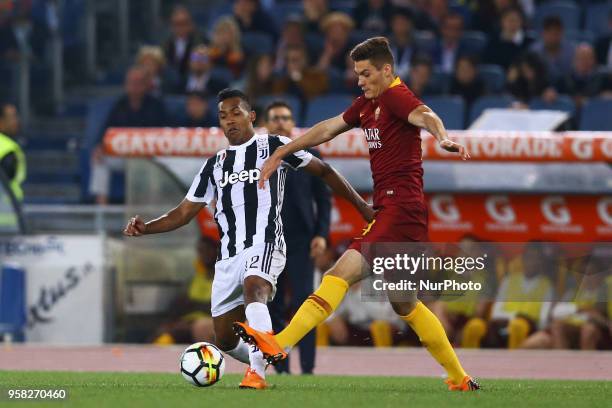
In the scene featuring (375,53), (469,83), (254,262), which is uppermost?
(469,83)

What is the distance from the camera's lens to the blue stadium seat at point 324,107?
1611 centimetres

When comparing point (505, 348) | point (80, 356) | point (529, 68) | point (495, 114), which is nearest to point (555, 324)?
point (505, 348)

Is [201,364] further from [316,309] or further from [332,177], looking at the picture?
[332,177]

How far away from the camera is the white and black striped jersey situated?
9055 mm

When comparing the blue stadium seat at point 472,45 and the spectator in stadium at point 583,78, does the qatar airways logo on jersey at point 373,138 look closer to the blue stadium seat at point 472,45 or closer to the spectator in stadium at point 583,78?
the spectator in stadium at point 583,78

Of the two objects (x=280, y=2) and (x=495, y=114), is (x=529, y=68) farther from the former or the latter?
(x=280, y=2)

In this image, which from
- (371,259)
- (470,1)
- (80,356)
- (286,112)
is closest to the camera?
(371,259)

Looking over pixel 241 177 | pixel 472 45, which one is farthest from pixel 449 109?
pixel 241 177

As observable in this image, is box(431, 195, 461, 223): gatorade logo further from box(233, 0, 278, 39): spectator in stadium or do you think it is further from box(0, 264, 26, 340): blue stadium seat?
box(233, 0, 278, 39): spectator in stadium

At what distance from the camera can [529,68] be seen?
637 inches

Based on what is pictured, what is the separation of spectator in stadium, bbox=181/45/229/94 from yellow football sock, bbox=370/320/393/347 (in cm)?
423

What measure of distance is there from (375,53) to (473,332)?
602 cm

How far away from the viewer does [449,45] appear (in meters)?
17.6

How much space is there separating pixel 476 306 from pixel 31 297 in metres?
4.59
